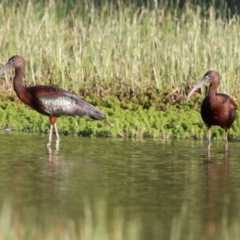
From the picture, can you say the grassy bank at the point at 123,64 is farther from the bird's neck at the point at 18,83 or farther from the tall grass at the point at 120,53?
the bird's neck at the point at 18,83

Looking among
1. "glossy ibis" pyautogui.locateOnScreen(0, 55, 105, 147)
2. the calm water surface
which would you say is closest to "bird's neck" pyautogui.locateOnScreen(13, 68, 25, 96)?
"glossy ibis" pyautogui.locateOnScreen(0, 55, 105, 147)

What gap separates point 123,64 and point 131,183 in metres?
6.85

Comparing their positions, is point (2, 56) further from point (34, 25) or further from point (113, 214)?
point (113, 214)

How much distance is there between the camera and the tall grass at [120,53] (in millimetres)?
16078

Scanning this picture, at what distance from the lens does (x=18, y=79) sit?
14.0 m

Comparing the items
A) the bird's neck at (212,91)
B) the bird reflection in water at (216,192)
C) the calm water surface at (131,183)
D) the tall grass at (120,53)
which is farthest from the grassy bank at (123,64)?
the bird reflection in water at (216,192)

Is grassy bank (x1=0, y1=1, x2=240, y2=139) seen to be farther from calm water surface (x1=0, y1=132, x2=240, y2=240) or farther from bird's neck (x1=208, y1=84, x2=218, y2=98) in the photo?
calm water surface (x1=0, y1=132, x2=240, y2=240)

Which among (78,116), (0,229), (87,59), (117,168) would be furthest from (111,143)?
(0,229)

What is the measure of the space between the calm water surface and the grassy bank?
1232 mm

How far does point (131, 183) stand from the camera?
9703 millimetres

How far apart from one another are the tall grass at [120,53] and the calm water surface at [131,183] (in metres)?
2.78

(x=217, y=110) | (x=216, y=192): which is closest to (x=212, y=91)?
(x=217, y=110)

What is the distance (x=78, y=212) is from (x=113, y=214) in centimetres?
28

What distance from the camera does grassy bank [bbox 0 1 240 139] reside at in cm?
1473
